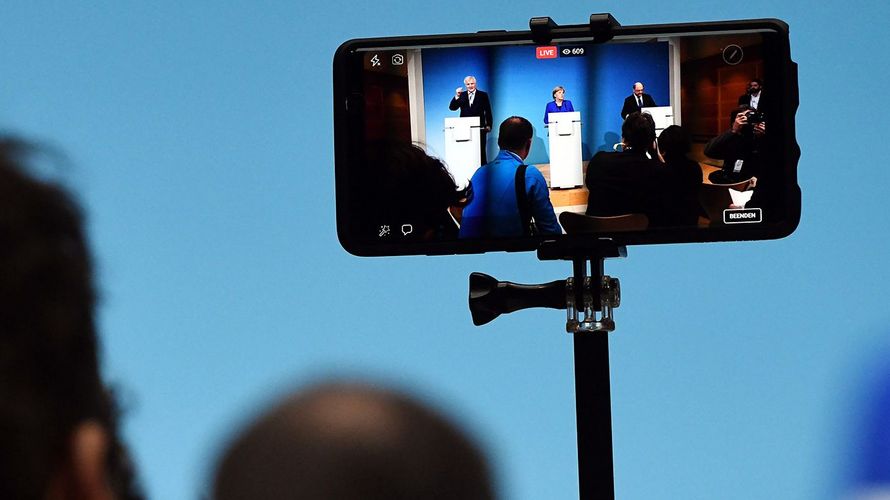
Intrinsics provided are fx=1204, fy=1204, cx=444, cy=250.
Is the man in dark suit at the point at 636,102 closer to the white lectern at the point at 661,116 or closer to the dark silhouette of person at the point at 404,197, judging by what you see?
the white lectern at the point at 661,116

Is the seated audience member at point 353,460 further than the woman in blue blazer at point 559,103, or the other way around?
the woman in blue blazer at point 559,103

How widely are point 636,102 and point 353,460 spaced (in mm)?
944

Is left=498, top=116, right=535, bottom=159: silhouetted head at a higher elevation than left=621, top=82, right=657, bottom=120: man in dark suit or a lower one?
lower

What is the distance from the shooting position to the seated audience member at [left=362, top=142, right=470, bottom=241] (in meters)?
1.33

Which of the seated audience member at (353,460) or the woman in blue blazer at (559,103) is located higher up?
the woman in blue blazer at (559,103)

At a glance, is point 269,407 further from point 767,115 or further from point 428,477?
point 767,115

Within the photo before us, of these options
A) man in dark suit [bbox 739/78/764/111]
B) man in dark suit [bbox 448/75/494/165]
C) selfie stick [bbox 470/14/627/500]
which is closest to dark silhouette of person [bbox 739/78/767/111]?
man in dark suit [bbox 739/78/764/111]

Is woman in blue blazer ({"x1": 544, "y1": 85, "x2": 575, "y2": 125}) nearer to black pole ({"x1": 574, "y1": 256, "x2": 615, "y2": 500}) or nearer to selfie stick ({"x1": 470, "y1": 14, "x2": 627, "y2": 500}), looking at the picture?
selfie stick ({"x1": 470, "y1": 14, "x2": 627, "y2": 500})

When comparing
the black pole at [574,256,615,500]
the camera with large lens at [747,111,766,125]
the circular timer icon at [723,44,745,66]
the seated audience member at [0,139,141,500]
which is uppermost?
the circular timer icon at [723,44,745,66]

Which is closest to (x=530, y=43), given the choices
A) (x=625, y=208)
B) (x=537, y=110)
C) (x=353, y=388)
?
(x=537, y=110)

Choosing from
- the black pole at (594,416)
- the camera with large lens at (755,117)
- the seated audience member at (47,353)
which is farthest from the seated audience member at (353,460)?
the camera with large lens at (755,117)

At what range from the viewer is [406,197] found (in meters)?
1.34

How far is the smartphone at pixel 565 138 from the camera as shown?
1.28m

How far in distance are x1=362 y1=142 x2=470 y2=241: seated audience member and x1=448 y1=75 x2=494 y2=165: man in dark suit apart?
6 centimetres
